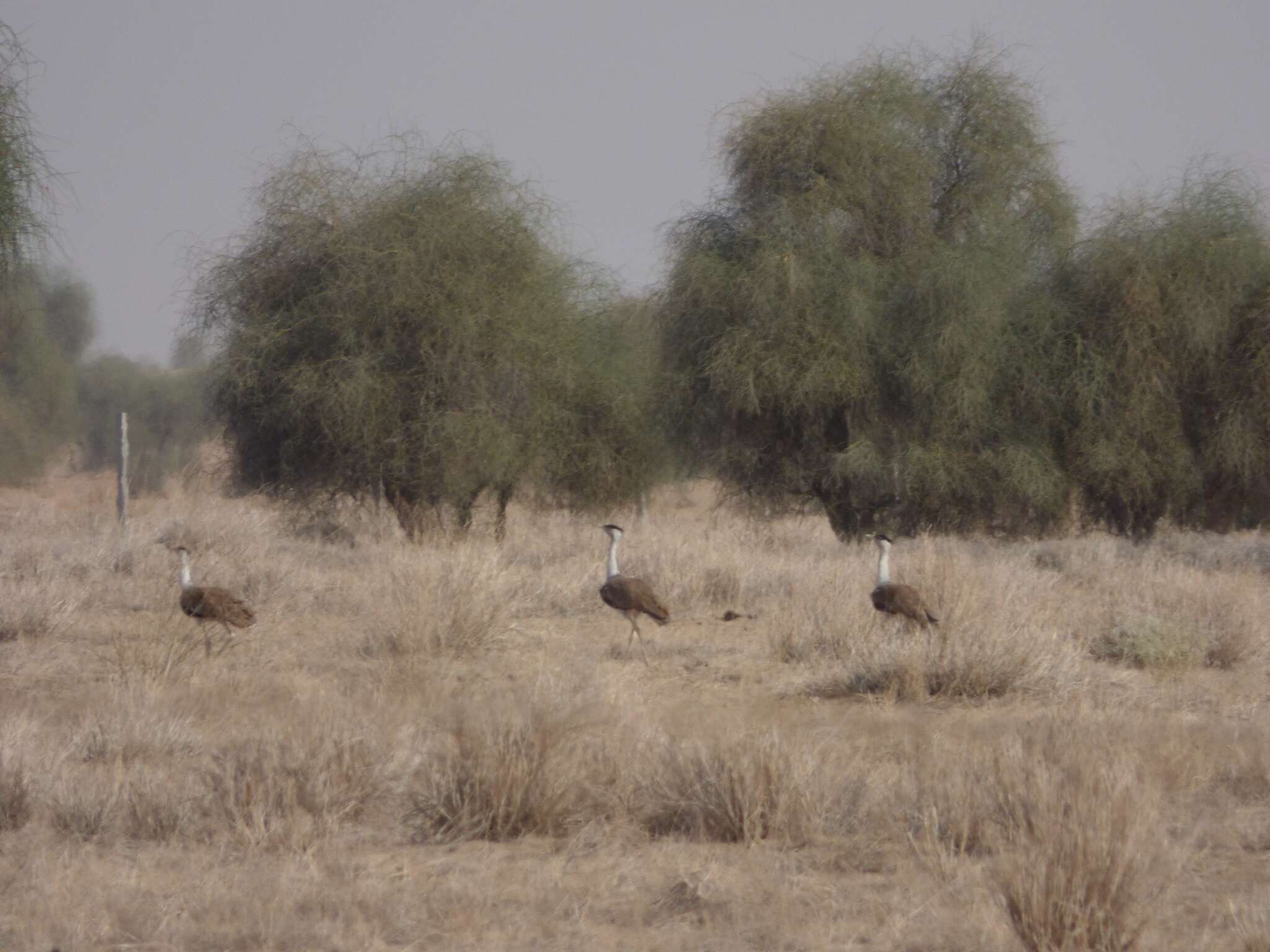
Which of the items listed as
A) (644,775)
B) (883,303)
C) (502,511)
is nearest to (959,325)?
(883,303)

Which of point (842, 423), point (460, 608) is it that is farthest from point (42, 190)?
point (842, 423)

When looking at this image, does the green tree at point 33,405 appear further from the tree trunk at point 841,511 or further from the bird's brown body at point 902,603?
the bird's brown body at point 902,603

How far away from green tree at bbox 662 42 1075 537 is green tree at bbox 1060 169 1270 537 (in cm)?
70

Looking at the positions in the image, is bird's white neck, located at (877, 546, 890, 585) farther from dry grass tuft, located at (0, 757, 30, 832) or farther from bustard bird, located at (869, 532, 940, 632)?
dry grass tuft, located at (0, 757, 30, 832)

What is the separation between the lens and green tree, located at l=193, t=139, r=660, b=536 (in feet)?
64.4

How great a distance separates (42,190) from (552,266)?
11364 millimetres

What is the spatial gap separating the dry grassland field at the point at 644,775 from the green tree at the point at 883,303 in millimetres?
6586

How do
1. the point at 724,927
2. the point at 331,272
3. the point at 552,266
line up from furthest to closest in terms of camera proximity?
the point at 552,266 < the point at 331,272 < the point at 724,927

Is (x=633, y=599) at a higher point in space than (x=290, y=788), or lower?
higher

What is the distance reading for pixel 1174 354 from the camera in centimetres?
1988

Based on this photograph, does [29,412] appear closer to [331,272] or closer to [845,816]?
[331,272]

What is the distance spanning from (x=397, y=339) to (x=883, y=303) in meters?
7.01

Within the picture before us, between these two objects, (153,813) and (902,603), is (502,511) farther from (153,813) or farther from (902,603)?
(153,813)

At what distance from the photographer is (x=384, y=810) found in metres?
6.96
